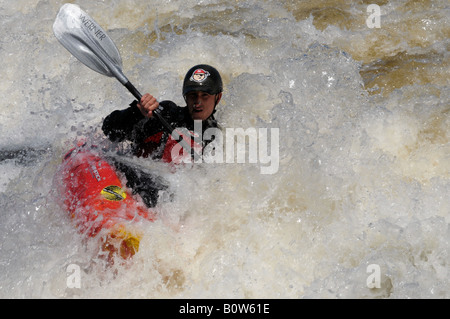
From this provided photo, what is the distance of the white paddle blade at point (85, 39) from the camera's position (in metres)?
3.17

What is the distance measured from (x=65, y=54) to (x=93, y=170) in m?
2.10

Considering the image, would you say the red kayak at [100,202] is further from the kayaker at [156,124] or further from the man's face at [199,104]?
the man's face at [199,104]

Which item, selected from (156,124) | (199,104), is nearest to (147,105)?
(156,124)

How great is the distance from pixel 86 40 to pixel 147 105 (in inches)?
27.5

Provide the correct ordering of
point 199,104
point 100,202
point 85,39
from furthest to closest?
point 85,39 < point 199,104 < point 100,202

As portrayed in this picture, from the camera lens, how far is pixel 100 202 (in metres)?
2.88

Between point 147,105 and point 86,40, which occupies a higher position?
point 86,40

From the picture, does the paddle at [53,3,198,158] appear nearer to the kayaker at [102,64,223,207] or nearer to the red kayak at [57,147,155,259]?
the kayaker at [102,64,223,207]

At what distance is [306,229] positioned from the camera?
2.94 meters

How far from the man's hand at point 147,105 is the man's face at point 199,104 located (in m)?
0.25

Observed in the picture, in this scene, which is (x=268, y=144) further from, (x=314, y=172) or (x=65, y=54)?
(x=65, y=54)

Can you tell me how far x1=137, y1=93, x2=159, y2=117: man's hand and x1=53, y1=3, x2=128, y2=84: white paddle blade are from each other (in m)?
0.34

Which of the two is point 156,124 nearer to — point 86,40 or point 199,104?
point 199,104

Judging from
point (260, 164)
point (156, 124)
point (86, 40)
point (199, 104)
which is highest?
point (86, 40)
